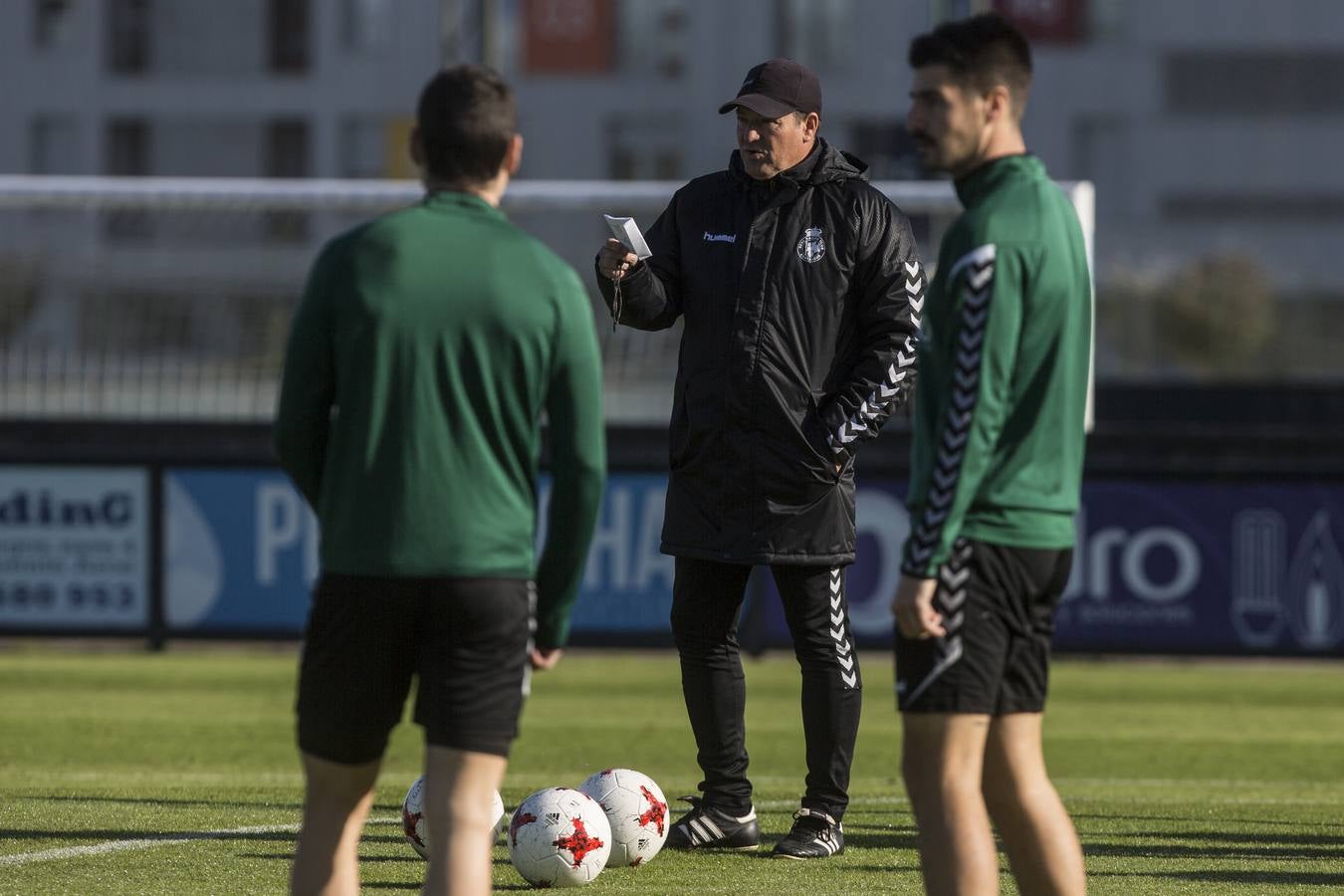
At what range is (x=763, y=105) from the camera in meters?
6.31

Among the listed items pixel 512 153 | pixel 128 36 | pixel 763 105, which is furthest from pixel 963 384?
pixel 128 36

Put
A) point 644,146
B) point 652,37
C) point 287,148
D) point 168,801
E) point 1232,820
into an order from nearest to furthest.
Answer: point 1232,820 → point 168,801 → point 652,37 → point 644,146 → point 287,148

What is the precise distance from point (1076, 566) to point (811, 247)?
7.22m

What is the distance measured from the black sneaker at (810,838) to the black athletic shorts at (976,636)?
Result: 84.4 inches

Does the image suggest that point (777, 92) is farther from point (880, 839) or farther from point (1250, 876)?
point (1250, 876)

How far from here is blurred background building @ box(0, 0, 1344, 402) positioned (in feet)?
184

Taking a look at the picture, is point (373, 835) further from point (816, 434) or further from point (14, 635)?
point (14, 635)

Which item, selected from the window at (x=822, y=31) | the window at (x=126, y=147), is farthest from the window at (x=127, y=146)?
the window at (x=822, y=31)

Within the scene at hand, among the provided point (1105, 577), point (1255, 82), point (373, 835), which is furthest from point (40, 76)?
point (373, 835)

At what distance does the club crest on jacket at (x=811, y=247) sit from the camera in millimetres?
6398

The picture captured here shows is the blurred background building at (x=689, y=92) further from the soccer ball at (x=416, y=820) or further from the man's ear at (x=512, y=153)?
the man's ear at (x=512, y=153)

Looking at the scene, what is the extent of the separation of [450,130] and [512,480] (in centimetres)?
67

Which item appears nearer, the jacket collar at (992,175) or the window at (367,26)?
the jacket collar at (992,175)

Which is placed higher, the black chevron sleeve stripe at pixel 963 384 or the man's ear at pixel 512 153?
the man's ear at pixel 512 153
